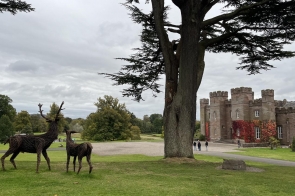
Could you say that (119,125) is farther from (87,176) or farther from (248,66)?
(87,176)

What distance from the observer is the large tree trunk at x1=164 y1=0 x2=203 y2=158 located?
39.9ft

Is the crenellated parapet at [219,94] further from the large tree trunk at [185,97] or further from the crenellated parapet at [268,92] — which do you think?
the large tree trunk at [185,97]

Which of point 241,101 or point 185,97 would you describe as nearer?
point 185,97

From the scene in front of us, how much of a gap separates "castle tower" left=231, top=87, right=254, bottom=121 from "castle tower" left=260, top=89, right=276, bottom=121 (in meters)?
2.51

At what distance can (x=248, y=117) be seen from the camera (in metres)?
45.2

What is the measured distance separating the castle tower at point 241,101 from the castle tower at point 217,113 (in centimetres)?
290

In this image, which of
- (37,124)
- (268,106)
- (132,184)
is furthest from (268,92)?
Answer: (37,124)

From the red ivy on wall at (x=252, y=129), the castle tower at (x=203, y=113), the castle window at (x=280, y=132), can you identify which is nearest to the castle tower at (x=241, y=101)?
the red ivy on wall at (x=252, y=129)

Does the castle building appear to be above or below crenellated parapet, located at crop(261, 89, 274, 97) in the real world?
below

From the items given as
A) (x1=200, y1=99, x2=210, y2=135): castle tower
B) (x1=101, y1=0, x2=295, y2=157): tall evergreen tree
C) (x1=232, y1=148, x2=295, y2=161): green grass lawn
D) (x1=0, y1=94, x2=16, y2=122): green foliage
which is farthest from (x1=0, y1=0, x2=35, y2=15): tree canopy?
(x1=0, y1=94, x2=16, y2=122): green foliage

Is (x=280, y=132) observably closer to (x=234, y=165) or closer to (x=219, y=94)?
(x=219, y=94)

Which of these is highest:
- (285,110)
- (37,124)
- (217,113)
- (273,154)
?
(285,110)

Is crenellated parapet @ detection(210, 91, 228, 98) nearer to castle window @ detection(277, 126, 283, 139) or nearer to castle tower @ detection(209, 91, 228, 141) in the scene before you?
castle tower @ detection(209, 91, 228, 141)

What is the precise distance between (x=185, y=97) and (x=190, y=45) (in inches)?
80.5
